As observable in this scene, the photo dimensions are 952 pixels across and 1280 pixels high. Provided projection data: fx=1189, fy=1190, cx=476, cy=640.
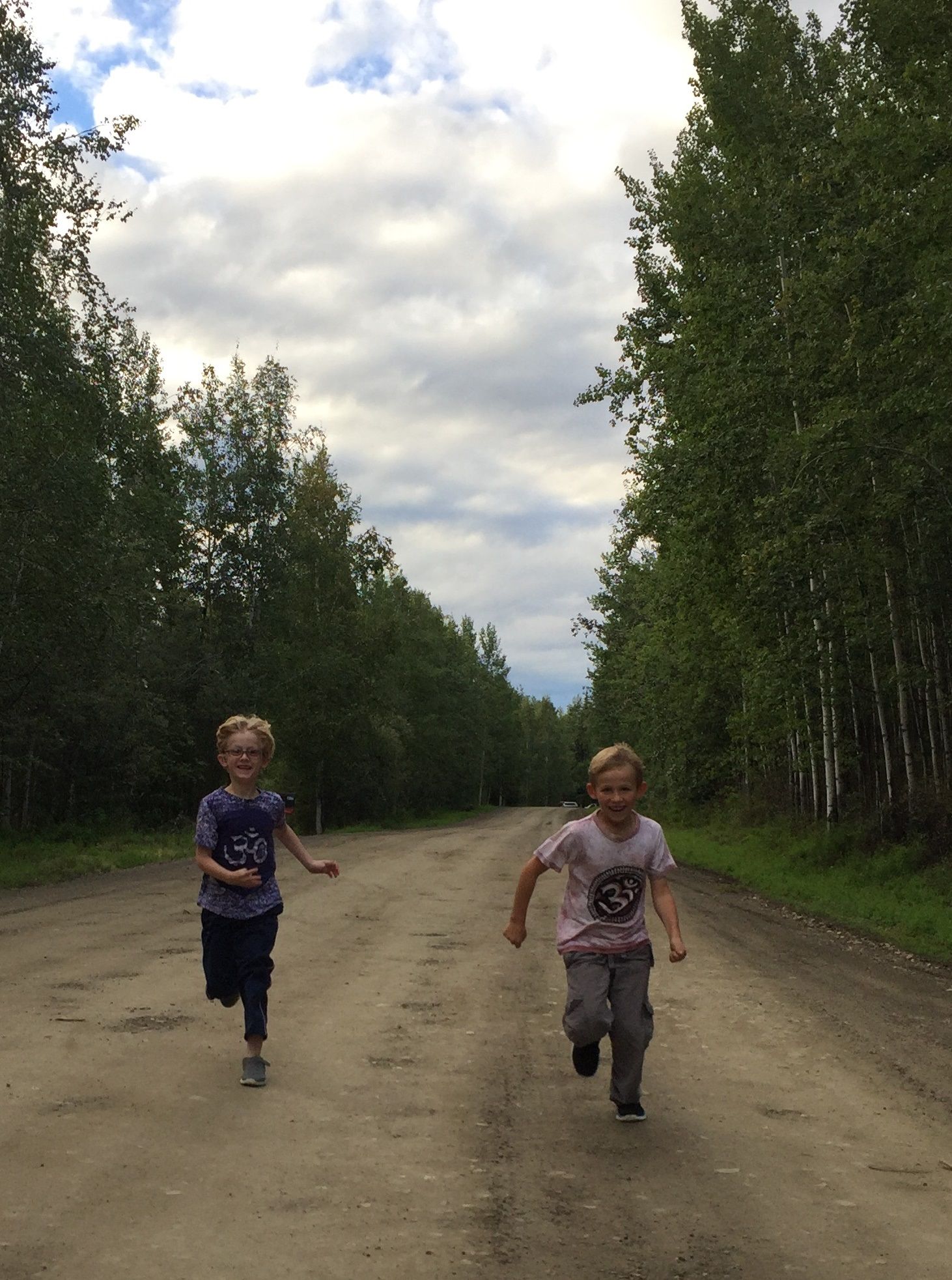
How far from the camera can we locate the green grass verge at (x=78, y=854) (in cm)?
1917

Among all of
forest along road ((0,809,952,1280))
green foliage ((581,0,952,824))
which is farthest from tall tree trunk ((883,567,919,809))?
forest along road ((0,809,952,1280))

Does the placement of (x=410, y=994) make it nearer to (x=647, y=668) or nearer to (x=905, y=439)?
(x=905, y=439)

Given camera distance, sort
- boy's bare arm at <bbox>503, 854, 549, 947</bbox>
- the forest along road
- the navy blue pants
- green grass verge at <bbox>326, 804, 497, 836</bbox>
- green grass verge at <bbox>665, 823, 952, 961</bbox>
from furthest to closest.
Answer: green grass verge at <bbox>326, 804, 497, 836</bbox> → green grass verge at <bbox>665, 823, 952, 961</bbox> → the navy blue pants → boy's bare arm at <bbox>503, 854, 549, 947</bbox> → the forest along road

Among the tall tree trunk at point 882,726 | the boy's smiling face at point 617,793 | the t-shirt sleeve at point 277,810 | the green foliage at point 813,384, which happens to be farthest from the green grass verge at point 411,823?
the boy's smiling face at point 617,793

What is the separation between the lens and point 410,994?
→ 882 cm

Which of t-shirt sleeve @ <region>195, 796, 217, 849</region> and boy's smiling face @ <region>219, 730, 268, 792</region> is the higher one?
boy's smiling face @ <region>219, 730, 268, 792</region>

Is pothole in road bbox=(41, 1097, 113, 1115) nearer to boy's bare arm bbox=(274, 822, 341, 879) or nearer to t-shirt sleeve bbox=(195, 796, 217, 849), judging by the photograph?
t-shirt sleeve bbox=(195, 796, 217, 849)

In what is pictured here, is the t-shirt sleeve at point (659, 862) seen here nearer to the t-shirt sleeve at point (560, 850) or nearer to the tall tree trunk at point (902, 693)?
the t-shirt sleeve at point (560, 850)

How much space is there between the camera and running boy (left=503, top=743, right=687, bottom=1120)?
5.57m

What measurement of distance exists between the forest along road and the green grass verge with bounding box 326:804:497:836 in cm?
3010

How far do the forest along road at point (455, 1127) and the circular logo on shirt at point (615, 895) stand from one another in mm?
961

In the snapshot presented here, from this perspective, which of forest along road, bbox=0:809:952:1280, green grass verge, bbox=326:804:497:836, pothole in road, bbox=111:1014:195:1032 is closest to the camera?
forest along road, bbox=0:809:952:1280

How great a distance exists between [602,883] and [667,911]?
0.35 m

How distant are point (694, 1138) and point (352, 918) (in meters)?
8.54
